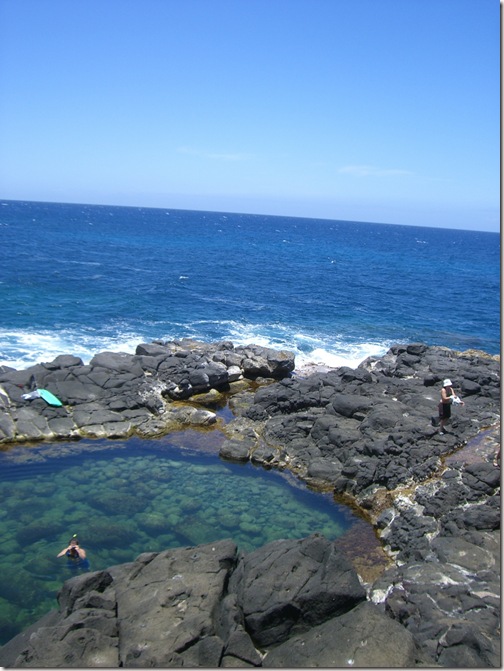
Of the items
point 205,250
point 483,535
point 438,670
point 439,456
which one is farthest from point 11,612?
point 205,250

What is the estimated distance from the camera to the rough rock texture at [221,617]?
37.6 feet

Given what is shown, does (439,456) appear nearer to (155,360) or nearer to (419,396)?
(419,396)

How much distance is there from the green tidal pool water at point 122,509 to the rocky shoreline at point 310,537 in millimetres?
1307

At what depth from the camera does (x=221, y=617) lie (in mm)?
12930

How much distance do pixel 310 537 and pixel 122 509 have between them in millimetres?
8820

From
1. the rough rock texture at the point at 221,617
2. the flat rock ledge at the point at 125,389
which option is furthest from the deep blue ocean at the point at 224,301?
the rough rock texture at the point at 221,617

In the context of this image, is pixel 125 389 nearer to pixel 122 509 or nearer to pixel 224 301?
pixel 122 509

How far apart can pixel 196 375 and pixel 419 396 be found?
12.2 metres

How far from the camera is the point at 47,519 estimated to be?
64.8ft

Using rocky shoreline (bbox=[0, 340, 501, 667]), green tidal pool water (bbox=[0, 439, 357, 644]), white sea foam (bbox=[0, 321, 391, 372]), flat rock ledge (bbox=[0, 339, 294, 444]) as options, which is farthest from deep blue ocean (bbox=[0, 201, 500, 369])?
green tidal pool water (bbox=[0, 439, 357, 644])

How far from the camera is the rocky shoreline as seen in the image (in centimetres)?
1184

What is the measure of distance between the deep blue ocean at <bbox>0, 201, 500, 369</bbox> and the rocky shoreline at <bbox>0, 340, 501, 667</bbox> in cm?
848

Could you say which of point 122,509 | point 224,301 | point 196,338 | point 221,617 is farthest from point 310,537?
point 224,301

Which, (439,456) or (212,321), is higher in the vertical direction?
(212,321)
